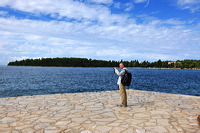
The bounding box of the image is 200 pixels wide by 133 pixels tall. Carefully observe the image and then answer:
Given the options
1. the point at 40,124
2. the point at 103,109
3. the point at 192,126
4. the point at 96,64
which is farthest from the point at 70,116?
the point at 96,64

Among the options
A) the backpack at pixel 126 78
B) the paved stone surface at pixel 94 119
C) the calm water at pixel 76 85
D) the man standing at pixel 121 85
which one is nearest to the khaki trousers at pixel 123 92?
the man standing at pixel 121 85

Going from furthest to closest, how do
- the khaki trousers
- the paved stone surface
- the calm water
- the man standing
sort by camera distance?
1. the calm water
2. the khaki trousers
3. the man standing
4. the paved stone surface

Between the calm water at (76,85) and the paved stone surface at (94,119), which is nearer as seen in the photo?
the paved stone surface at (94,119)

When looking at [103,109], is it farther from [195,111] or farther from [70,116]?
[195,111]

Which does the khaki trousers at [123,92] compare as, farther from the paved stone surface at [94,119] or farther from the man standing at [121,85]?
the paved stone surface at [94,119]

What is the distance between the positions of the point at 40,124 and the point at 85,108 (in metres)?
2.53

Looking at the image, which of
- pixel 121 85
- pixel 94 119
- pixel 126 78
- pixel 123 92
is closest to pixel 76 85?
pixel 123 92

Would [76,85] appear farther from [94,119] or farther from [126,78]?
[94,119]

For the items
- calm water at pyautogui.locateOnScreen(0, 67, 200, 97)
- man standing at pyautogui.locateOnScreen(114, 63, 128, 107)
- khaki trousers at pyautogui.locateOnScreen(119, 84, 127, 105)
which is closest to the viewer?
man standing at pyautogui.locateOnScreen(114, 63, 128, 107)

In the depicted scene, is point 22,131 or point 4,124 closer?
point 22,131

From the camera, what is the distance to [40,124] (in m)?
5.96

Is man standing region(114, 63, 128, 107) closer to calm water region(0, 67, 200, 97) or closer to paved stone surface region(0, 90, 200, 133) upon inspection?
paved stone surface region(0, 90, 200, 133)

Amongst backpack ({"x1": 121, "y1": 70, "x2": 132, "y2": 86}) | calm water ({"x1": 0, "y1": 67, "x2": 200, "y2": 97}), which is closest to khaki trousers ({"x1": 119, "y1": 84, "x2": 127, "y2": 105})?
backpack ({"x1": 121, "y1": 70, "x2": 132, "y2": 86})

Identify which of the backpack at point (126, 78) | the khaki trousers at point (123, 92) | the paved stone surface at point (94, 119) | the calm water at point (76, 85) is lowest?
the calm water at point (76, 85)
